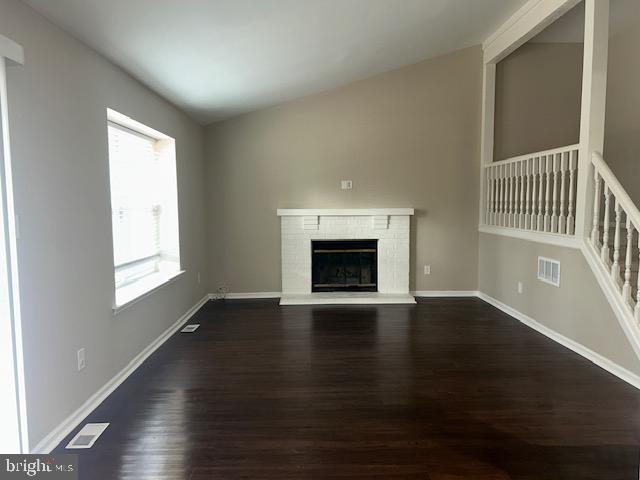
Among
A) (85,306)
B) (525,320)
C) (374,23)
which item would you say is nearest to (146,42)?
(85,306)

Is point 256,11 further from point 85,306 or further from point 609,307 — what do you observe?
point 609,307

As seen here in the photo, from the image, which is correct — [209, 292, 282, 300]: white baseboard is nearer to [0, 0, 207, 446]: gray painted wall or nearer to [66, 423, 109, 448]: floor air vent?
[0, 0, 207, 446]: gray painted wall

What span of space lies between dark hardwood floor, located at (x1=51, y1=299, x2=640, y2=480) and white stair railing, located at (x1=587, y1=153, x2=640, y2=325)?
674 millimetres

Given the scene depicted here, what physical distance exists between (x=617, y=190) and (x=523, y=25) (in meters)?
2.37

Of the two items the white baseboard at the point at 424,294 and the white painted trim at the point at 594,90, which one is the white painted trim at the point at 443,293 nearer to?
the white baseboard at the point at 424,294

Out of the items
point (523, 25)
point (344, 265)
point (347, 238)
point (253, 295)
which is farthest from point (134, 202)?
point (523, 25)

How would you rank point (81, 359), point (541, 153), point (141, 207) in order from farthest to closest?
point (541, 153)
point (141, 207)
point (81, 359)

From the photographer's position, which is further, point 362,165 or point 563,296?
point 362,165

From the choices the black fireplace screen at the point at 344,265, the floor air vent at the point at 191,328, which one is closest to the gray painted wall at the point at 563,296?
the black fireplace screen at the point at 344,265

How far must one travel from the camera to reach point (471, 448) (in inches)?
84.2

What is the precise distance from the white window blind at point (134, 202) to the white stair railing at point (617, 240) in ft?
12.8

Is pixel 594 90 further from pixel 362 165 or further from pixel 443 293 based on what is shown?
pixel 443 293

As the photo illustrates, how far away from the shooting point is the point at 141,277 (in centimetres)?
386

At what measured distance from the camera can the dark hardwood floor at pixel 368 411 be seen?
6.59 feet
